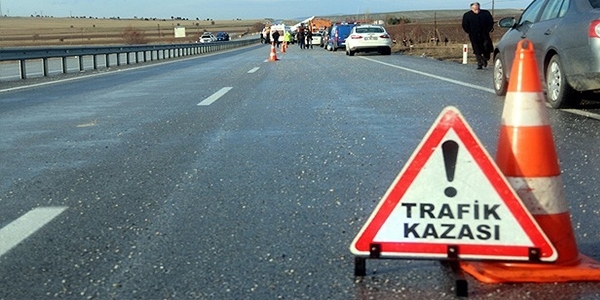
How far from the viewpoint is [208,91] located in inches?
542

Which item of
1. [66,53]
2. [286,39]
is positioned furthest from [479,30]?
[286,39]

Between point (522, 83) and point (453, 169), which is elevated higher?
point (522, 83)

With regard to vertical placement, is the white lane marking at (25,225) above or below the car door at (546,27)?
below

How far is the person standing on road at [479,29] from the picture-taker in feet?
64.6

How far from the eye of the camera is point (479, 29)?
19.9m

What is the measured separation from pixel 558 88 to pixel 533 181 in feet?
20.4

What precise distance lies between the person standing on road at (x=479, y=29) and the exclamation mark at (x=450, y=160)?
1671cm

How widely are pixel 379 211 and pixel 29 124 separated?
7.05m

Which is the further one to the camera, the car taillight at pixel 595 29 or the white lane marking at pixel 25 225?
the car taillight at pixel 595 29

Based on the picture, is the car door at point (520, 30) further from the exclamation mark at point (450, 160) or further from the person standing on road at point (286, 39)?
the person standing on road at point (286, 39)

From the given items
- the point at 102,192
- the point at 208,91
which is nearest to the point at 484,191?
Result: the point at 102,192

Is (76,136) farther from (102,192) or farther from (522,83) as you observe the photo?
(522,83)

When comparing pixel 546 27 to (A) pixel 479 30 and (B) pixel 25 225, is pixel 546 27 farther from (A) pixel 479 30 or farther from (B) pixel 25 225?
(A) pixel 479 30

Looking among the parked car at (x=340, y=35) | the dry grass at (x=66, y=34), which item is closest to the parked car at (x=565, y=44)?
the parked car at (x=340, y=35)
